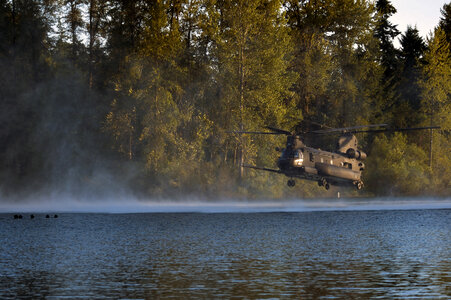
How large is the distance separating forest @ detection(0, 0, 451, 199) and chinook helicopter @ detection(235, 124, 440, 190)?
1508 cm

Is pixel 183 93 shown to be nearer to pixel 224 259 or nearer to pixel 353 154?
pixel 353 154

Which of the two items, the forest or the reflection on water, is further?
the forest

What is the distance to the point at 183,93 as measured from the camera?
264 feet

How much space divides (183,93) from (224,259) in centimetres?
4945

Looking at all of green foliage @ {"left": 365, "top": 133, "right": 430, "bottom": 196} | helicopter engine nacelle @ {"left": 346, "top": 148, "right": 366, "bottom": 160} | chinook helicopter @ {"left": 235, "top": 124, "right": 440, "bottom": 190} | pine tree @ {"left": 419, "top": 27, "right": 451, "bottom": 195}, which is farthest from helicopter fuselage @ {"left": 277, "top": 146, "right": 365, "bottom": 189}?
pine tree @ {"left": 419, "top": 27, "right": 451, "bottom": 195}

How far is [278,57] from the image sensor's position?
3049 inches

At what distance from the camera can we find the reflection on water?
24062 millimetres

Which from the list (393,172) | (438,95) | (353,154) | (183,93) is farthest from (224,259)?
(438,95)

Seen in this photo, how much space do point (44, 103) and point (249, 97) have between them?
924 inches

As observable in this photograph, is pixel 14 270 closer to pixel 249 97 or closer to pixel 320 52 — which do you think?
pixel 249 97

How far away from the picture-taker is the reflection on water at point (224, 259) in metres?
24.1

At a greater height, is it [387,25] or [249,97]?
[387,25]

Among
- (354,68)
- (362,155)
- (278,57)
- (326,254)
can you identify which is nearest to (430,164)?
(354,68)

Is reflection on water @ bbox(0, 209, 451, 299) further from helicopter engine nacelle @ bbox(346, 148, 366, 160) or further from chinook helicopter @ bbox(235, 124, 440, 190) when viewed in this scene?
helicopter engine nacelle @ bbox(346, 148, 366, 160)
